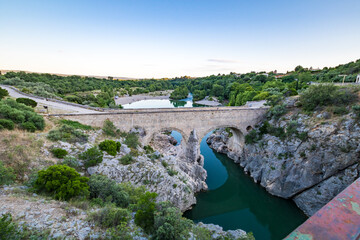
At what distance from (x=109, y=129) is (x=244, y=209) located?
15014 millimetres

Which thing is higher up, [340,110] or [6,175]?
[340,110]

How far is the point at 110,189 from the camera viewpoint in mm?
9383

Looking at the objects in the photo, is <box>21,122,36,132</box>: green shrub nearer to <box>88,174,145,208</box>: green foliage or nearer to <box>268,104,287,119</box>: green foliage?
<box>88,174,145,208</box>: green foliage

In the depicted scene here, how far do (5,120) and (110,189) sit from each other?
8.68 metres

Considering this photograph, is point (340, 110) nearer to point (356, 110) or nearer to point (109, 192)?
point (356, 110)

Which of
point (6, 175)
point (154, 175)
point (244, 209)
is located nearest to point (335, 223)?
point (6, 175)

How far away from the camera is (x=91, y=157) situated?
37.6 feet

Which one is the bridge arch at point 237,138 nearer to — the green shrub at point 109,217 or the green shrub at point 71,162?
the green shrub at point 71,162

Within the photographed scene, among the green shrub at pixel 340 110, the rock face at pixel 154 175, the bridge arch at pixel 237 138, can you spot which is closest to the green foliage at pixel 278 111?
the bridge arch at pixel 237 138

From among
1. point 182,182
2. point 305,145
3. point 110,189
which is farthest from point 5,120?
point 305,145

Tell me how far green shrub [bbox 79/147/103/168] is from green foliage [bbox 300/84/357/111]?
20983mm

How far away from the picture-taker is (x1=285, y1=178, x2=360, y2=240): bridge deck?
137cm

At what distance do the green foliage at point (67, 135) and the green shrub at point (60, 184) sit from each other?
4.49m

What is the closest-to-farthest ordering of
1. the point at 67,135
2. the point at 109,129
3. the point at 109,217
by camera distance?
the point at 109,217
the point at 67,135
the point at 109,129
